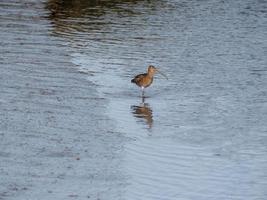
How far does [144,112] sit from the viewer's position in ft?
59.0

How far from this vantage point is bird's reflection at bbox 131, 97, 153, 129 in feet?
56.7

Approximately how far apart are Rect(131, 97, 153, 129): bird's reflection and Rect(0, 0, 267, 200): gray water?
0.03 meters

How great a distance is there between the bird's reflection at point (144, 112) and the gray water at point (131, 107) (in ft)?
0.09

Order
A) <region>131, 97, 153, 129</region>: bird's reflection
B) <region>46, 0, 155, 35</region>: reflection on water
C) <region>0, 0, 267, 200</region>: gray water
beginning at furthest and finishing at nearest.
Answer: <region>46, 0, 155, 35</region>: reflection on water → <region>131, 97, 153, 129</region>: bird's reflection → <region>0, 0, 267, 200</region>: gray water

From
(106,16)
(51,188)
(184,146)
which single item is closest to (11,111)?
(184,146)

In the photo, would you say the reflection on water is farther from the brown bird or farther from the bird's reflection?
the bird's reflection

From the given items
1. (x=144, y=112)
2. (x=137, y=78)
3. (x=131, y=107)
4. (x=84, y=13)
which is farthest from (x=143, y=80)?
(x=84, y=13)

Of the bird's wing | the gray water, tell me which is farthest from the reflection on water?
the bird's wing

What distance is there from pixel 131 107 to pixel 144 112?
20.7 inches

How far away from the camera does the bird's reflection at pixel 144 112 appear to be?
56.7 ft

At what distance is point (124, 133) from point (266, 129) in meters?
2.82

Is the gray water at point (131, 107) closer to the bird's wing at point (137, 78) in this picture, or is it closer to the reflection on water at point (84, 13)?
the reflection on water at point (84, 13)

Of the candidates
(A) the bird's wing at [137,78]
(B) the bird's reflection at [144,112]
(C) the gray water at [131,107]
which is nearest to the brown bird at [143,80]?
(A) the bird's wing at [137,78]

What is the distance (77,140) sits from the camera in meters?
14.8
